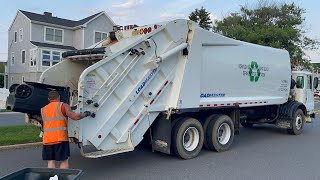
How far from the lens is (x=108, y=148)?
6027 millimetres

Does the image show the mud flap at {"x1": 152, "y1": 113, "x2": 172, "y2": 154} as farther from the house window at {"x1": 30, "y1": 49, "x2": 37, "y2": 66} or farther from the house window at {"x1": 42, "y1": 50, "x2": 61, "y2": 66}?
the house window at {"x1": 30, "y1": 49, "x2": 37, "y2": 66}

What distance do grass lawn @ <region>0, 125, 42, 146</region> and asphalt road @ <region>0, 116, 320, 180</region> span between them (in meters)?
0.47

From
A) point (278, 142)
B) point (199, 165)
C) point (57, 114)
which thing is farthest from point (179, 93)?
point (278, 142)

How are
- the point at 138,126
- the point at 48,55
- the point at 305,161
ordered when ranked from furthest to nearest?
the point at 48,55 → the point at 305,161 → the point at 138,126

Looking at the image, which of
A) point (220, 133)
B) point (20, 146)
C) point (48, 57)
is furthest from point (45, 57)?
point (220, 133)

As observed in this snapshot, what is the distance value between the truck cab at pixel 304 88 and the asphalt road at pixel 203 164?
3.01m

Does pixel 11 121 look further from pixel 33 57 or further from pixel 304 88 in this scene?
pixel 33 57

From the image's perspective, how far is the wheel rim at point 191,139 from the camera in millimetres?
7669

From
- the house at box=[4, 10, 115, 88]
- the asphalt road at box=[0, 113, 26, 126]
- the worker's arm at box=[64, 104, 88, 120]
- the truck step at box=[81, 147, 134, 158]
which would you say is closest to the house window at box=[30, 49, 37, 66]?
the house at box=[4, 10, 115, 88]

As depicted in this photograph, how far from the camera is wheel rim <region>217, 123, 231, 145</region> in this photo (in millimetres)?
8578

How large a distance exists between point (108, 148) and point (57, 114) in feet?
3.78

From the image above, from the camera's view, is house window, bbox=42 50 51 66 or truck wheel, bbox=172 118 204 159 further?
house window, bbox=42 50 51 66

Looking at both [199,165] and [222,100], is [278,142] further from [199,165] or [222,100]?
[199,165]

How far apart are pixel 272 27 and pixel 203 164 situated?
26.0m
